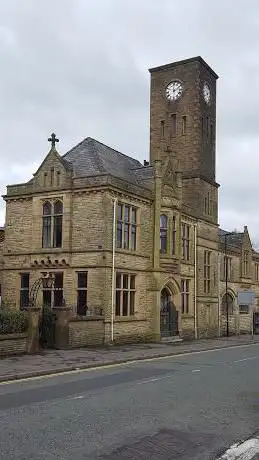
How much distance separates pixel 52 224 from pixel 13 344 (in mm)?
10137

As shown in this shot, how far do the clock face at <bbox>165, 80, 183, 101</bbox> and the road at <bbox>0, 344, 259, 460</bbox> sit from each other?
29.9m

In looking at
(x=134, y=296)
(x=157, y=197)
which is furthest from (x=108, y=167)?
(x=134, y=296)

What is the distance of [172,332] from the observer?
3400cm

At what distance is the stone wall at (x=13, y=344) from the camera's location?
20.2 meters

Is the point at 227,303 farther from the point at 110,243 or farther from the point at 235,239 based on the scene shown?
the point at 110,243

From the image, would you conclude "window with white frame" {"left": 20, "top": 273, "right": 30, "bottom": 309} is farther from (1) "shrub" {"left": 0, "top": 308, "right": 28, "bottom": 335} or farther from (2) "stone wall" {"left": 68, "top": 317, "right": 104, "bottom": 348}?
(1) "shrub" {"left": 0, "top": 308, "right": 28, "bottom": 335}

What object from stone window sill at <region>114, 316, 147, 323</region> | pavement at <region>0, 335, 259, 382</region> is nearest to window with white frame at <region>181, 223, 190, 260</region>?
stone window sill at <region>114, 316, 147, 323</region>

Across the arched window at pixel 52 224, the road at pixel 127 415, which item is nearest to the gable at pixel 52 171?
the arched window at pixel 52 224

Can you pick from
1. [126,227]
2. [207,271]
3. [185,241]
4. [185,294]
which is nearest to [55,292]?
[126,227]

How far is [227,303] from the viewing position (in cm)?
4566

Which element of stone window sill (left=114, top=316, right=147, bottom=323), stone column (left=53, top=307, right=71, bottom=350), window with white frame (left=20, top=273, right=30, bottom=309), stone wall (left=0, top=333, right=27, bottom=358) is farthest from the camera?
window with white frame (left=20, top=273, right=30, bottom=309)

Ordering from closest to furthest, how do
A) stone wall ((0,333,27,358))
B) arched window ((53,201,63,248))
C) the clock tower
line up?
stone wall ((0,333,27,358)) < arched window ((53,201,63,248)) < the clock tower

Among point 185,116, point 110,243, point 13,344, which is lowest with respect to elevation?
point 13,344

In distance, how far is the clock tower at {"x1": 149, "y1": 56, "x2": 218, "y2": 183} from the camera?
41.4 m
